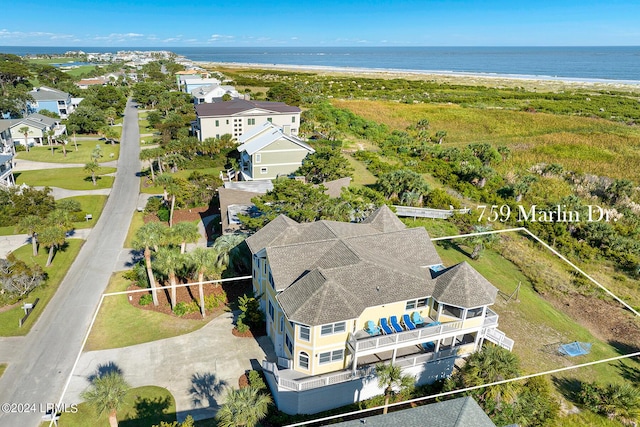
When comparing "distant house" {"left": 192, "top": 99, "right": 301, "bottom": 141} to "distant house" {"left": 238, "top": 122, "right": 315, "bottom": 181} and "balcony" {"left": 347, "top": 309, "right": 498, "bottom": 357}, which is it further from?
"balcony" {"left": 347, "top": 309, "right": 498, "bottom": 357}

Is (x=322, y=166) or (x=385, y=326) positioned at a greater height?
(x=322, y=166)

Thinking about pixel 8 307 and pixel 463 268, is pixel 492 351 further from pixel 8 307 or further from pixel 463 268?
pixel 8 307

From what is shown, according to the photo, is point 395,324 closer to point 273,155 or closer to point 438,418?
point 438,418

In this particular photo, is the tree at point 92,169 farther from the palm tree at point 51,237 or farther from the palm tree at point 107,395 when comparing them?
Result: the palm tree at point 107,395

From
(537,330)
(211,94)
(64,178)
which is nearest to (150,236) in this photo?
(537,330)

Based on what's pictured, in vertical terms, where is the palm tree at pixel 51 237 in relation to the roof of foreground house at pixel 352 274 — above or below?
below

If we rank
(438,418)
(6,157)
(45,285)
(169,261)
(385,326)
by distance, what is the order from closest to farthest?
(438,418) → (385,326) → (169,261) → (45,285) → (6,157)

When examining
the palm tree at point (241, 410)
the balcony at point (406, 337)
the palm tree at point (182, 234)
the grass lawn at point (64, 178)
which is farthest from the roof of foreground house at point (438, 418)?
the grass lawn at point (64, 178)
